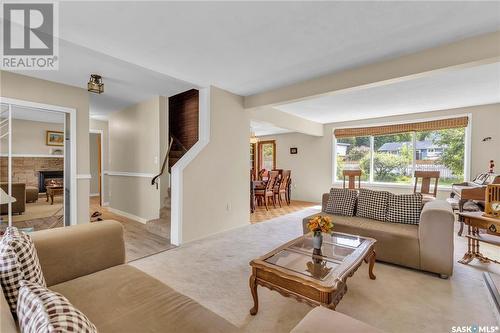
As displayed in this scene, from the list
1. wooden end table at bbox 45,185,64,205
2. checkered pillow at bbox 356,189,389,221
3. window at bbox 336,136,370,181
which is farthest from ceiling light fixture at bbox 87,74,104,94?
window at bbox 336,136,370,181

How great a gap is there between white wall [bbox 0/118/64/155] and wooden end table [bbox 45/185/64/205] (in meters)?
0.54

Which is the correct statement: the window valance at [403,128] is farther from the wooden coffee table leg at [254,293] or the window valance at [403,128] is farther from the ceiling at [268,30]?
the wooden coffee table leg at [254,293]

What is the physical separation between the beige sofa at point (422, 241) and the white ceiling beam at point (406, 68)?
4.86 ft

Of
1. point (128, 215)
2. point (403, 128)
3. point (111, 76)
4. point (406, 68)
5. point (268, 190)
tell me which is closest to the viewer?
point (406, 68)

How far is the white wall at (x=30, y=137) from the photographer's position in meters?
3.40

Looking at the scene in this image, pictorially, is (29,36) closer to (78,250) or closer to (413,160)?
(78,250)

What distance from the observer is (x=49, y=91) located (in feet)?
11.5

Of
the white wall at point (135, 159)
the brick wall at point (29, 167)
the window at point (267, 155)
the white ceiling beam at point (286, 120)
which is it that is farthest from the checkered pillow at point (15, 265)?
the window at point (267, 155)

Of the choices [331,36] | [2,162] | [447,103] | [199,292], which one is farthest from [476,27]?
[2,162]

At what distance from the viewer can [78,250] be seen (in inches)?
64.6

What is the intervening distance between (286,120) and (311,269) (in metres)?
4.23

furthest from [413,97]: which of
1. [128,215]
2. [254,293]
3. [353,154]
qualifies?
[128,215]

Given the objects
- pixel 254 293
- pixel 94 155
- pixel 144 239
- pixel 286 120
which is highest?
pixel 286 120

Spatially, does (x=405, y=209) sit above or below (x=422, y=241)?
above
